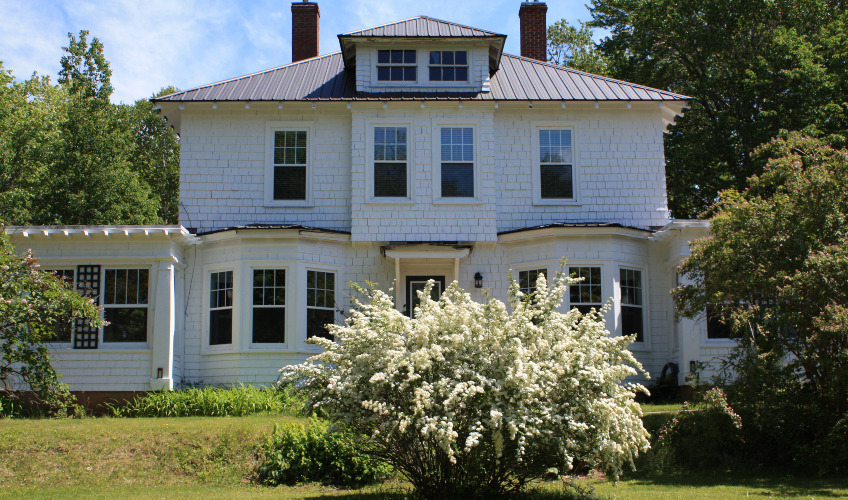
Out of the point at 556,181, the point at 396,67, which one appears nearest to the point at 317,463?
the point at 556,181

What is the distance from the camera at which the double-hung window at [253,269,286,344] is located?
16172mm

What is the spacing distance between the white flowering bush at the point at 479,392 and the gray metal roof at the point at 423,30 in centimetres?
1089

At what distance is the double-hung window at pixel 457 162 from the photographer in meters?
17.4

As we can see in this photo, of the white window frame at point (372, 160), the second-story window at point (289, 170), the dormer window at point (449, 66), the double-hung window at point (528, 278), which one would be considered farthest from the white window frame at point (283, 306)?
the dormer window at point (449, 66)

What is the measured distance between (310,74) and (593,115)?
6.95 meters

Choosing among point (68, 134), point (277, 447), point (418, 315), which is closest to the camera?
point (418, 315)

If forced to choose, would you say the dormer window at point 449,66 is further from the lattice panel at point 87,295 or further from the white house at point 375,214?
the lattice panel at point 87,295

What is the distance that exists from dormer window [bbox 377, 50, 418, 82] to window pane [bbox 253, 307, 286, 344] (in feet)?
20.0

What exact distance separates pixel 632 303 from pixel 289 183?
8.10 meters

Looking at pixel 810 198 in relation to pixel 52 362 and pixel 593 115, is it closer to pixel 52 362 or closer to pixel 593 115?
pixel 593 115

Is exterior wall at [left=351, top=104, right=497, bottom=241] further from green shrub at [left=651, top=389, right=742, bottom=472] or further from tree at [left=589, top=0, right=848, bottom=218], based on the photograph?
tree at [left=589, top=0, right=848, bottom=218]

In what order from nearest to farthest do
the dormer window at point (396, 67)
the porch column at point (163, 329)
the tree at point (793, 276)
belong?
the tree at point (793, 276) < the porch column at point (163, 329) < the dormer window at point (396, 67)

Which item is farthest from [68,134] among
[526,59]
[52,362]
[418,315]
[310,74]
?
[418,315]

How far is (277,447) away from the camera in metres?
11.1
